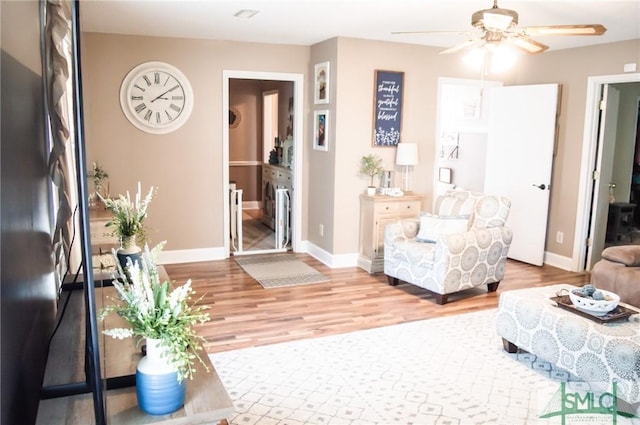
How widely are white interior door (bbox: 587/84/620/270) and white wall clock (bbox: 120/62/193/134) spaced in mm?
4380

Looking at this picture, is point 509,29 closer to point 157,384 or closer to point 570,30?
point 570,30

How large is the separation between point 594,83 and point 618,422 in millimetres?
3845

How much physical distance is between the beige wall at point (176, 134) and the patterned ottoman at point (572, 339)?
3.45m

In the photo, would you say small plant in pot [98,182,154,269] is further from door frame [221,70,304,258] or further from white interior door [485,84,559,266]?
white interior door [485,84,559,266]

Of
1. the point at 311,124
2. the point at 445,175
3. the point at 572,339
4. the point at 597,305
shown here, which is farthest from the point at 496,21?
the point at 445,175

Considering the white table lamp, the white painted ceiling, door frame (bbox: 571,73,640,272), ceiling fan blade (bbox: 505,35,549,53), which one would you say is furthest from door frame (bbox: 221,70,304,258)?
door frame (bbox: 571,73,640,272)

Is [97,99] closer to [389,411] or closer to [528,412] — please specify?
[389,411]

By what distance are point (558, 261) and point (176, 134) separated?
176 inches

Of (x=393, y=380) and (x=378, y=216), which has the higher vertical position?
(x=378, y=216)

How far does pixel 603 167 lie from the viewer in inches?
214

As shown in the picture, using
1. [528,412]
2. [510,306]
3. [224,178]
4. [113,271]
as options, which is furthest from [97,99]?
[528,412]

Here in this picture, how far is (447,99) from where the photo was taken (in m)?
7.51

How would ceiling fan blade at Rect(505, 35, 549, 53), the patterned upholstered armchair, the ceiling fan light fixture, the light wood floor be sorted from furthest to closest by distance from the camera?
the patterned upholstered armchair → the light wood floor → ceiling fan blade at Rect(505, 35, 549, 53) → the ceiling fan light fixture

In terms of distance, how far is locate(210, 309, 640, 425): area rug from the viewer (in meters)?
2.66
